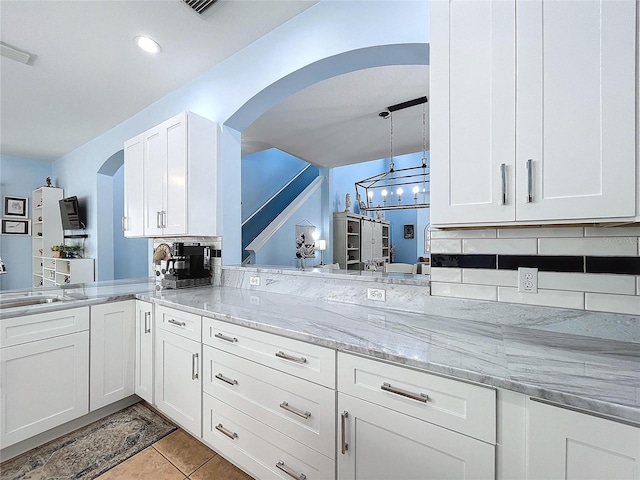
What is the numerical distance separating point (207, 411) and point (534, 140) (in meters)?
2.06

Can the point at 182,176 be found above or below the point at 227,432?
above

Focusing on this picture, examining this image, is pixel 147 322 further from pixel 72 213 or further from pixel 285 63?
pixel 72 213

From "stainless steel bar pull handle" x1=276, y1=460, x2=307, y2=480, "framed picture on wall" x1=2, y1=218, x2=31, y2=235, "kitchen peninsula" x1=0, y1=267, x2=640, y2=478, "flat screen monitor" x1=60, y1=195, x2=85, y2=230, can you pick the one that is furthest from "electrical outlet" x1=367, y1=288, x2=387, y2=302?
"framed picture on wall" x1=2, y1=218, x2=31, y2=235

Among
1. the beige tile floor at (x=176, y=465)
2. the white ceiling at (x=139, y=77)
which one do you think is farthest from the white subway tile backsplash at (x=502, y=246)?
the white ceiling at (x=139, y=77)

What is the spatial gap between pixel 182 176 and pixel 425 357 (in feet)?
7.53

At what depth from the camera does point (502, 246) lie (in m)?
1.39

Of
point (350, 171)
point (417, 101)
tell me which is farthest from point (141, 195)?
point (350, 171)

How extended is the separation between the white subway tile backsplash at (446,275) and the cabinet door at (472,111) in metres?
0.35

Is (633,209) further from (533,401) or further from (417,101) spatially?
(417,101)

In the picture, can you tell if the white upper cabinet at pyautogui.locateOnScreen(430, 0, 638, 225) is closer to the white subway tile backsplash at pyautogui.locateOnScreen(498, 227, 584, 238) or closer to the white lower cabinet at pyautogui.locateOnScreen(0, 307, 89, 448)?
the white subway tile backsplash at pyautogui.locateOnScreen(498, 227, 584, 238)

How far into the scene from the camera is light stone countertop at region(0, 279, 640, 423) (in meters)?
0.84

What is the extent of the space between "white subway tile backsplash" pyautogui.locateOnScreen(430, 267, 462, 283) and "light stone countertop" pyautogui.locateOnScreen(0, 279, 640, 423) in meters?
0.10

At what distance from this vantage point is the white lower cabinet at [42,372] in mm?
1717

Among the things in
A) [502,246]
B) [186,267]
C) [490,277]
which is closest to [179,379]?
[186,267]
